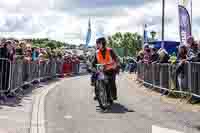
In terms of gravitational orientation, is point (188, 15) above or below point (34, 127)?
above

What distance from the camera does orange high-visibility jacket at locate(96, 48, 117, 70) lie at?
13867mm

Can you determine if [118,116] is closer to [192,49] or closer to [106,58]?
[106,58]

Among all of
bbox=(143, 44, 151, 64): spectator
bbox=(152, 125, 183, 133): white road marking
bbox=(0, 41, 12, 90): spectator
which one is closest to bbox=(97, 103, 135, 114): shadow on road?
bbox=(152, 125, 183, 133): white road marking

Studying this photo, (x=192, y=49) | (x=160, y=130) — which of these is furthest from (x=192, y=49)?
(x=160, y=130)

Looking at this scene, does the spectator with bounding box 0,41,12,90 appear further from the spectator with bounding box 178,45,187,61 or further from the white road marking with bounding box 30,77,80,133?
the spectator with bounding box 178,45,187,61

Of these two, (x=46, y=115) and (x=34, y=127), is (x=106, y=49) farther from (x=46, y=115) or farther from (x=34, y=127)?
(x=34, y=127)

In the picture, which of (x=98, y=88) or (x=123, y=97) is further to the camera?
(x=123, y=97)

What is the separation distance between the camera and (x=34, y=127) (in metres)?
10.4

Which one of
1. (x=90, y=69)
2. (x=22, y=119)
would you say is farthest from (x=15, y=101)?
(x=22, y=119)

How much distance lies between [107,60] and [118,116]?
91.8 inches

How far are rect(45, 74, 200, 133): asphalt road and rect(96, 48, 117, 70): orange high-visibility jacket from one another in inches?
44.5

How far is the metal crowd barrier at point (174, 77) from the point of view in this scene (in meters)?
14.4

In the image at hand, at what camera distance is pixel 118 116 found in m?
12.0

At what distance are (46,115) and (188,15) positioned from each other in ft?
38.0
